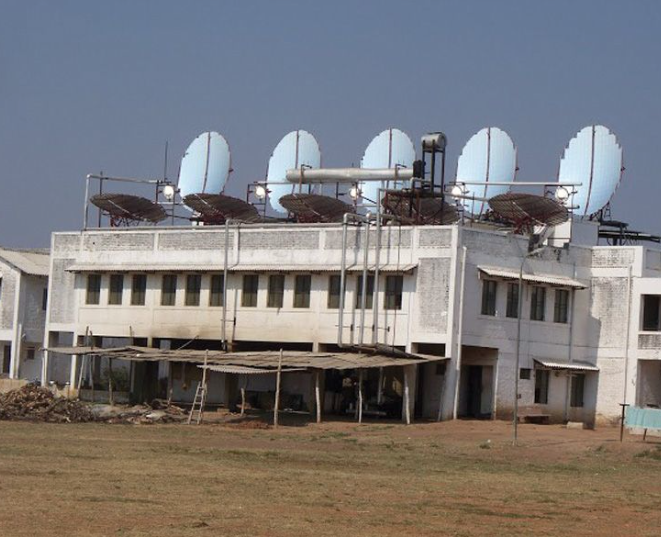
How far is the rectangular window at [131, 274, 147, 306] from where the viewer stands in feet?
208

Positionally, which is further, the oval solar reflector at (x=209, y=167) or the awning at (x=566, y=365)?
the oval solar reflector at (x=209, y=167)

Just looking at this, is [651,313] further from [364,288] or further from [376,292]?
[364,288]

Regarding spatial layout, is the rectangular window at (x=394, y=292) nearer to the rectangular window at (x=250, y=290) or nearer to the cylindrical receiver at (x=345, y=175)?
the cylindrical receiver at (x=345, y=175)

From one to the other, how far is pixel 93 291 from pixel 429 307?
53.6 ft

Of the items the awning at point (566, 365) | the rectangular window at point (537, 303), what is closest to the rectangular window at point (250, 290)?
the rectangular window at point (537, 303)

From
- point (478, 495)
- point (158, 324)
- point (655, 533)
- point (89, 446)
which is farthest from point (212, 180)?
point (655, 533)

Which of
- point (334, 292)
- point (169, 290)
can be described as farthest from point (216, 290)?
point (334, 292)

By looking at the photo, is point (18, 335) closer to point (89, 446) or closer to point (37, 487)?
point (89, 446)

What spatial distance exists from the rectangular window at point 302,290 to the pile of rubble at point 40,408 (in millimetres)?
9849

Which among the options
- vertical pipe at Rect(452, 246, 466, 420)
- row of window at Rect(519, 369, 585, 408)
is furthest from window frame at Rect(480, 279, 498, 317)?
row of window at Rect(519, 369, 585, 408)

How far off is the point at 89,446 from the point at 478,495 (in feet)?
42.1

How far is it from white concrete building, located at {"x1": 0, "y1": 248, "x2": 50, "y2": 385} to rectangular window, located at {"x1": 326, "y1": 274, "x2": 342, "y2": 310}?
66.1ft

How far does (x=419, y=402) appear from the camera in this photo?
57.6m

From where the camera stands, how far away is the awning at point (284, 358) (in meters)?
52.1
